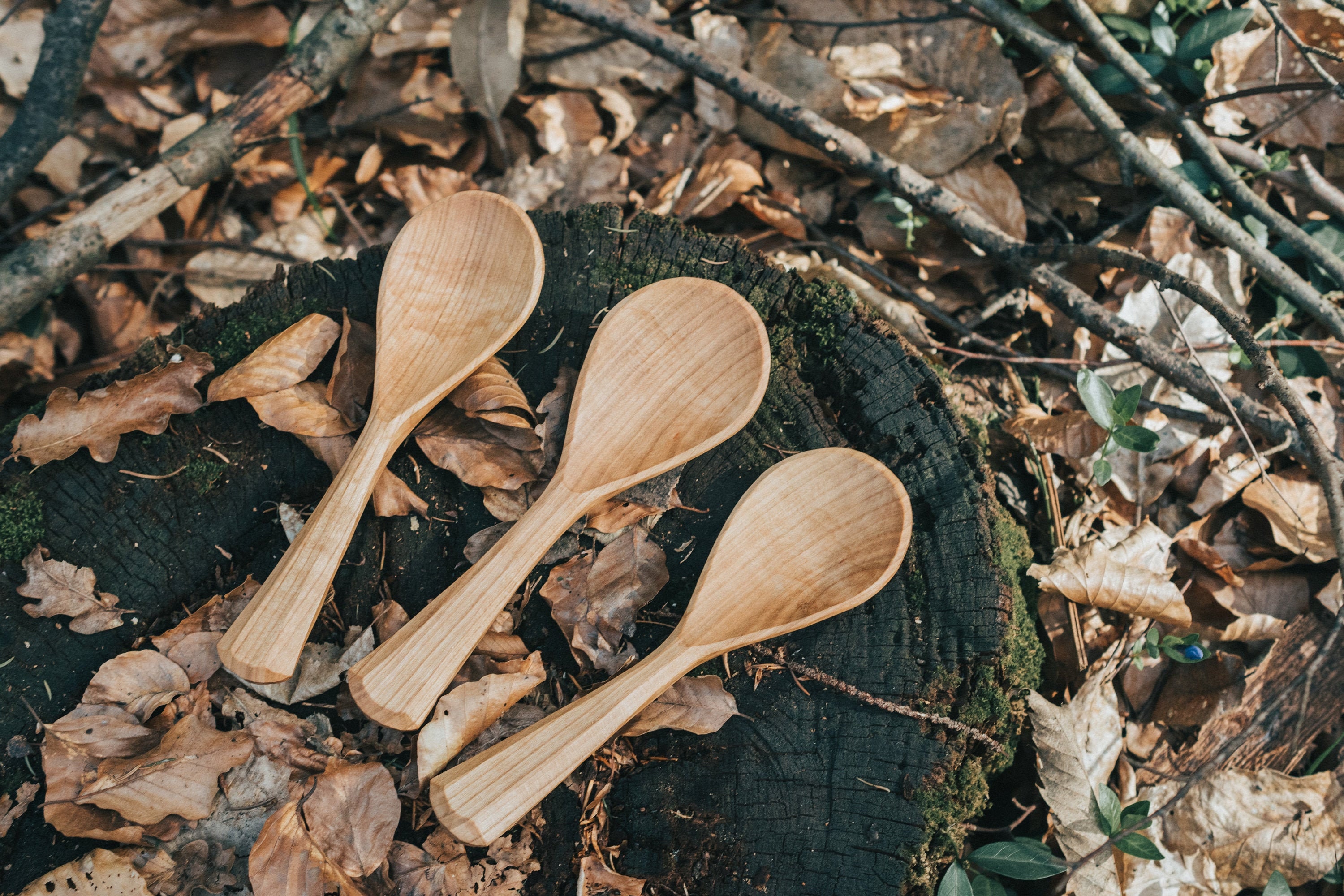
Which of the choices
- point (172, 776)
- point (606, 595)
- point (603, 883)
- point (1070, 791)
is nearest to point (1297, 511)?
point (1070, 791)

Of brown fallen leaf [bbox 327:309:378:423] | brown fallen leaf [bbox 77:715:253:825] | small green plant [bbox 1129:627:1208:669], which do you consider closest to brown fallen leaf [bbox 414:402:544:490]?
brown fallen leaf [bbox 327:309:378:423]

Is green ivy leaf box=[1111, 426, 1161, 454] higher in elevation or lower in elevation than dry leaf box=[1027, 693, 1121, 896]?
higher

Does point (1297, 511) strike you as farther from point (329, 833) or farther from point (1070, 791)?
point (329, 833)

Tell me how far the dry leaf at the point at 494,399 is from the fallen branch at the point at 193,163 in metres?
0.97

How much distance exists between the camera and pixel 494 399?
60.2 inches

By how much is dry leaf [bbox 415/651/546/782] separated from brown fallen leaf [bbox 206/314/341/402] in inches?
26.9

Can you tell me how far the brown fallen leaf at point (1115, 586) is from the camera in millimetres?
1585

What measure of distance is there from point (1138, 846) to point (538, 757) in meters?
1.08

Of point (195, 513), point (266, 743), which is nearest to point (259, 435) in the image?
point (195, 513)

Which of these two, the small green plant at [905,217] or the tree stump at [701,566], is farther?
the small green plant at [905,217]

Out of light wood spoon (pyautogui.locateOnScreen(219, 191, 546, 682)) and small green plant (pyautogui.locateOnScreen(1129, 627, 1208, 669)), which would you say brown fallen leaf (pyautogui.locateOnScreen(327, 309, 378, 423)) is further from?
small green plant (pyautogui.locateOnScreen(1129, 627, 1208, 669))

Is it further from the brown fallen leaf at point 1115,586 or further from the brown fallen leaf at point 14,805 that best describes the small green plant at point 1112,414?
the brown fallen leaf at point 14,805

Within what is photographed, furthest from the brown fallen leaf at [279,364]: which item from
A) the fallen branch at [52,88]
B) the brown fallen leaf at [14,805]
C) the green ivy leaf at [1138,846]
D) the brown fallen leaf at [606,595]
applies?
the green ivy leaf at [1138,846]

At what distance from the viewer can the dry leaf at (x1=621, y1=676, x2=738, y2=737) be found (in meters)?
1.40
